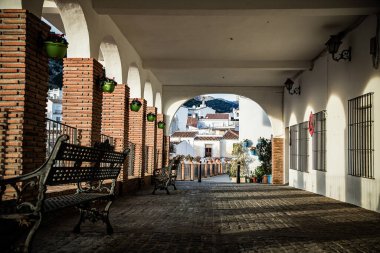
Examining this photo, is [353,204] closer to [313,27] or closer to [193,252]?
[313,27]

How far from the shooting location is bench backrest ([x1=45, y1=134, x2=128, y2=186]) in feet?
11.8

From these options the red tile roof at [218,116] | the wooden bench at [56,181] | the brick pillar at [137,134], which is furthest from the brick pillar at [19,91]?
the red tile roof at [218,116]

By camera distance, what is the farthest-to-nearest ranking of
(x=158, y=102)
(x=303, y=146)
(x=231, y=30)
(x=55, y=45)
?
(x=158, y=102) < (x=303, y=146) < (x=231, y=30) < (x=55, y=45)

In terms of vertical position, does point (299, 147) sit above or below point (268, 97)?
below

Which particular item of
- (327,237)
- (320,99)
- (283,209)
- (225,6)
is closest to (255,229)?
(327,237)

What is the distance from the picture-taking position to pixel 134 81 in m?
14.2

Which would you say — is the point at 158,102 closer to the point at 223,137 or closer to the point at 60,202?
the point at 60,202

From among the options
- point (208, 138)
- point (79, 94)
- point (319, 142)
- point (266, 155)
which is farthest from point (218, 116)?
point (79, 94)

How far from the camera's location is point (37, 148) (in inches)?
231

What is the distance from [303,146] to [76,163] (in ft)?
41.0

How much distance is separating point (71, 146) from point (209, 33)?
25.6 ft

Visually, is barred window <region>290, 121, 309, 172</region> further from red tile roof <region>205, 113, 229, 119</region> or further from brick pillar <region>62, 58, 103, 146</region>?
red tile roof <region>205, 113, 229, 119</region>

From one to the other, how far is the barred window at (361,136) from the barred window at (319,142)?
99.1 inches

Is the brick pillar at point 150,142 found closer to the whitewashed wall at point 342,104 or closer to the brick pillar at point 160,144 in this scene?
the brick pillar at point 160,144
